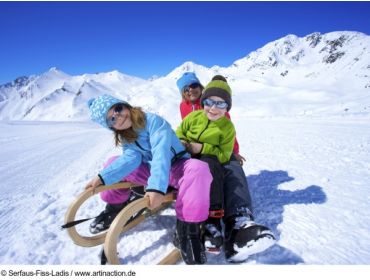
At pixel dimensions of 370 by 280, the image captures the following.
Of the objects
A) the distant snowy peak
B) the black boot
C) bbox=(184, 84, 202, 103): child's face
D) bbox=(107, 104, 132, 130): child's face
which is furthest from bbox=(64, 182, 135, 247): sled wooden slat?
the distant snowy peak

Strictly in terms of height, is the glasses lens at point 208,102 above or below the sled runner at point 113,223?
above

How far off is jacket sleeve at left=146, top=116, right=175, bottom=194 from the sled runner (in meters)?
0.15

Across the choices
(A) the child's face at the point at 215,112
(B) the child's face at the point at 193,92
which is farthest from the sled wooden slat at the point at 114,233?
(B) the child's face at the point at 193,92

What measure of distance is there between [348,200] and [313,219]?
0.73 m

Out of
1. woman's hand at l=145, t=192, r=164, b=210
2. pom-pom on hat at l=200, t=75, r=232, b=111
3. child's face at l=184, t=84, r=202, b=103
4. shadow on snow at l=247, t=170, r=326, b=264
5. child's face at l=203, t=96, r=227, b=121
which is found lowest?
shadow on snow at l=247, t=170, r=326, b=264

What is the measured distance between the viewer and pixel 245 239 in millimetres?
2221

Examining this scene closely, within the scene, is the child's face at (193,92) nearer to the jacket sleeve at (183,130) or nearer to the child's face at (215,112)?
the jacket sleeve at (183,130)

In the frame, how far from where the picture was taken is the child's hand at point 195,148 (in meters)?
3.02

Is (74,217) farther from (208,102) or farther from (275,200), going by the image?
(275,200)

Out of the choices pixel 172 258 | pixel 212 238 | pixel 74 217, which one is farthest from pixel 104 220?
pixel 212 238

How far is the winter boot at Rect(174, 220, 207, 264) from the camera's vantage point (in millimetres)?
2223

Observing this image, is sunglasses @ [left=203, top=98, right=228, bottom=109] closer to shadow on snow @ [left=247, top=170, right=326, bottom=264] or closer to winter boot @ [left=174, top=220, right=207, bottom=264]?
shadow on snow @ [left=247, top=170, right=326, bottom=264]

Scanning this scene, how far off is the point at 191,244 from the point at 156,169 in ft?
1.99
